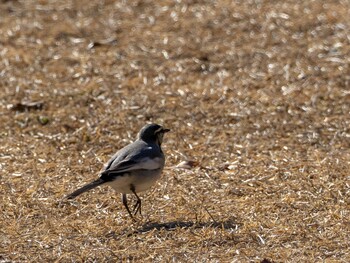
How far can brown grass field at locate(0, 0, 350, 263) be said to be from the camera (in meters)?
8.09

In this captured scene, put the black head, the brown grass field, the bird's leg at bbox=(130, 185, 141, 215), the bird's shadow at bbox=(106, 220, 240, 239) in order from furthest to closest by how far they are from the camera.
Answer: the black head < the bird's leg at bbox=(130, 185, 141, 215) < the bird's shadow at bbox=(106, 220, 240, 239) < the brown grass field

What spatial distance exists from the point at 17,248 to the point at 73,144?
3069mm

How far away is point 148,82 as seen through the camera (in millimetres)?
12719

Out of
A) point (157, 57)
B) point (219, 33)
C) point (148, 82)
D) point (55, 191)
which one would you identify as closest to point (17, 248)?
point (55, 191)

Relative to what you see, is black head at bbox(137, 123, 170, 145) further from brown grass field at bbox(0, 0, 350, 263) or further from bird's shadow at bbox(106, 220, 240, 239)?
bird's shadow at bbox(106, 220, 240, 239)

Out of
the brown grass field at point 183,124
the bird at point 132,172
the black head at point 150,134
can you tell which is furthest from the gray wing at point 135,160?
the brown grass field at point 183,124

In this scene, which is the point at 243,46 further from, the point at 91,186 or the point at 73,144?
the point at 91,186

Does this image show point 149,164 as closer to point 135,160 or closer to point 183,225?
point 135,160

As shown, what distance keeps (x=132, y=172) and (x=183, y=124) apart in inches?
112

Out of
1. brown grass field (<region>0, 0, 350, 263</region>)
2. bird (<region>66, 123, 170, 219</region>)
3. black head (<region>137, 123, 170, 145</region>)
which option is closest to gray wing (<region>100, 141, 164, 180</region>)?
bird (<region>66, 123, 170, 219</region>)

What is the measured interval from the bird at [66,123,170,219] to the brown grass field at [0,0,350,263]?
0.26 metres

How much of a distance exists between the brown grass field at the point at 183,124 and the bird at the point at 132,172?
259 mm

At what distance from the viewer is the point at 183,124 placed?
11422mm

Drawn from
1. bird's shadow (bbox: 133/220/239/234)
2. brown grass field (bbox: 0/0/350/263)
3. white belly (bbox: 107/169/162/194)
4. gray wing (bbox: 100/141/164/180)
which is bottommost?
brown grass field (bbox: 0/0/350/263)
